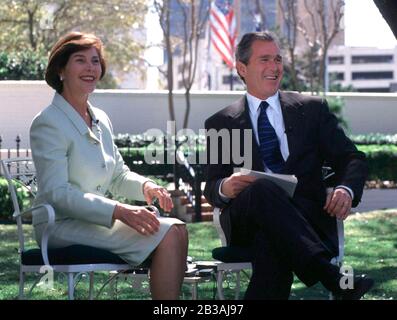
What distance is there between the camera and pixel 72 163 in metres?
5.10

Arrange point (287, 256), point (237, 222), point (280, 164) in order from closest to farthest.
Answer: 1. point (287, 256)
2. point (237, 222)
3. point (280, 164)

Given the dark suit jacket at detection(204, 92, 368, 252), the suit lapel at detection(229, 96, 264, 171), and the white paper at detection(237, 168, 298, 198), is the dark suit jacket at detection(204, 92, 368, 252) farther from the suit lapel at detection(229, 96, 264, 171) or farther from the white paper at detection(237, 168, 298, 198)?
the white paper at detection(237, 168, 298, 198)

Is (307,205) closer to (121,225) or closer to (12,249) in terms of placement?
(121,225)

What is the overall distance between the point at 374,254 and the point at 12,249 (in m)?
3.75

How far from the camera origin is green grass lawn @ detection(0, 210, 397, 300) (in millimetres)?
7484

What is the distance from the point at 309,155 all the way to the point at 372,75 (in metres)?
139

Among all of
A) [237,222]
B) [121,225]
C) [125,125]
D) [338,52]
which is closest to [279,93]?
[237,222]

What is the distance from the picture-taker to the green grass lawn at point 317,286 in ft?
24.6

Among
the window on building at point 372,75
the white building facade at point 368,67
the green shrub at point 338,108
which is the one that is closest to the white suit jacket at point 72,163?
the green shrub at point 338,108

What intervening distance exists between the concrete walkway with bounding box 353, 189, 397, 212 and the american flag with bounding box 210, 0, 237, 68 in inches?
590

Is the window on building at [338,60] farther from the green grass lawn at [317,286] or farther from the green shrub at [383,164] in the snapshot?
the green grass lawn at [317,286]

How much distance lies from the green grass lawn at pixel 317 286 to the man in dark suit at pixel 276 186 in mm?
1395

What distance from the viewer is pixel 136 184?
17.7 feet

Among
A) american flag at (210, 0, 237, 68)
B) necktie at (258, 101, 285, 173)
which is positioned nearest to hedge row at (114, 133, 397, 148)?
american flag at (210, 0, 237, 68)
